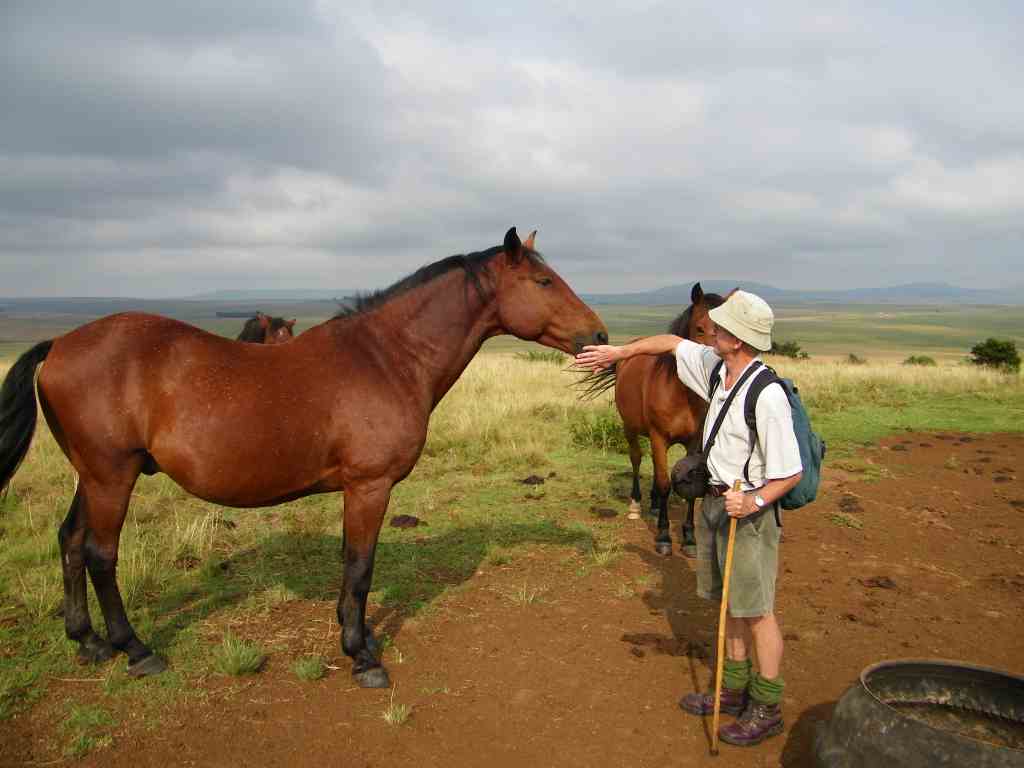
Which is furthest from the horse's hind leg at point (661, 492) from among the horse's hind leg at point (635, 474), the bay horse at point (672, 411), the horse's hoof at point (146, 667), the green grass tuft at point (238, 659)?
the horse's hoof at point (146, 667)

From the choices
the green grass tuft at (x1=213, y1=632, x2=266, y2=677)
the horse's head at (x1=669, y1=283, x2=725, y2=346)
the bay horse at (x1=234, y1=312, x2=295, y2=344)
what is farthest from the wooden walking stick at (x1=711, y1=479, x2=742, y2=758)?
the bay horse at (x1=234, y1=312, x2=295, y2=344)

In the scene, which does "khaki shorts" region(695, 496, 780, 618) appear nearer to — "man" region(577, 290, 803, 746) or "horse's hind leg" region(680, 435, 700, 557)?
"man" region(577, 290, 803, 746)

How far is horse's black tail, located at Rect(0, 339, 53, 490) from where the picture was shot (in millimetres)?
3955

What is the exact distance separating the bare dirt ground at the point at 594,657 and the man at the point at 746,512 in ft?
0.80

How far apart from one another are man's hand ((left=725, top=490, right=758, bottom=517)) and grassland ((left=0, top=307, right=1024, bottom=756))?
2586mm

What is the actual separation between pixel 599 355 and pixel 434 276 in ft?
4.19

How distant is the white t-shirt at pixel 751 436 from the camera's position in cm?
317

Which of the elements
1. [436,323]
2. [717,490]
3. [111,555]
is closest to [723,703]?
[717,490]

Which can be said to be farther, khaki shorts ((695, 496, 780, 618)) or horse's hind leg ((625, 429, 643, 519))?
horse's hind leg ((625, 429, 643, 519))

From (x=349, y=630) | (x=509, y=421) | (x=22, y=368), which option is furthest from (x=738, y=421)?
(x=509, y=421)

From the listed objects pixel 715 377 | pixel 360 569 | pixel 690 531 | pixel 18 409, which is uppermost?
pixel 715 377

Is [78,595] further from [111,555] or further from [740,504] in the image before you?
[740,504]

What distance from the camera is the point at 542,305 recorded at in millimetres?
4395

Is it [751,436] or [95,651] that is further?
[95,651]
